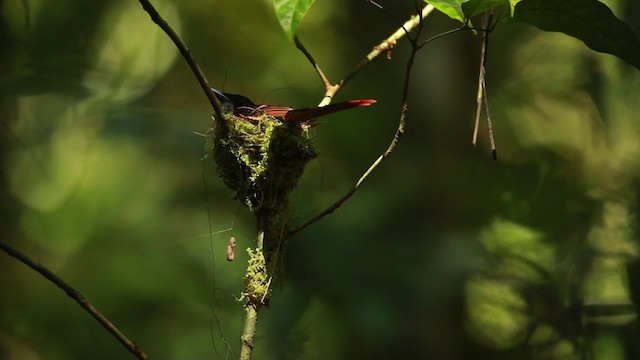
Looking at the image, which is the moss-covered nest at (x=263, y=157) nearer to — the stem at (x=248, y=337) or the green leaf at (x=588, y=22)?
the stem at (x=248, y=337)

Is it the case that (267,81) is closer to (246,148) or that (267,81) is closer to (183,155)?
(183,155)

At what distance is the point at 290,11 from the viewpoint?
862 mm

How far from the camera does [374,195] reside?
2396 mm

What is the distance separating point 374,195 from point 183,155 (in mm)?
745

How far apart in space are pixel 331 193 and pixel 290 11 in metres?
1.57

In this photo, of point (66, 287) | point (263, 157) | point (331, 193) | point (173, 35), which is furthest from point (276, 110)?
point (331, 193)

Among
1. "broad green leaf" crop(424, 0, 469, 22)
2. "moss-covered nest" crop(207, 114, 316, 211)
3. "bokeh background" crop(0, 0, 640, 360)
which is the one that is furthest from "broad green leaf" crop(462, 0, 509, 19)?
"bokeh background" crop(0, 0, 640, 360)

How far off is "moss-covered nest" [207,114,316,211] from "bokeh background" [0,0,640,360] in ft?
3.58

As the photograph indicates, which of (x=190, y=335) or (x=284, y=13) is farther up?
(x=284, y=13)

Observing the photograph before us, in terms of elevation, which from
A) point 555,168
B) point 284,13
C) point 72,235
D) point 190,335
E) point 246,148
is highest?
point 284,13

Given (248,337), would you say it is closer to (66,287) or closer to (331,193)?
(66,287)

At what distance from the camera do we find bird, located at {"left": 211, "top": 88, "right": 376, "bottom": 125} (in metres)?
1.07

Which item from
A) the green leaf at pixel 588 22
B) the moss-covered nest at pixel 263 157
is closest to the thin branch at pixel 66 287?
the moss-covered nest at pixel 263 157

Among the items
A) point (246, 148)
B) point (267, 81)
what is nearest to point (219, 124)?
point (246, 148)
